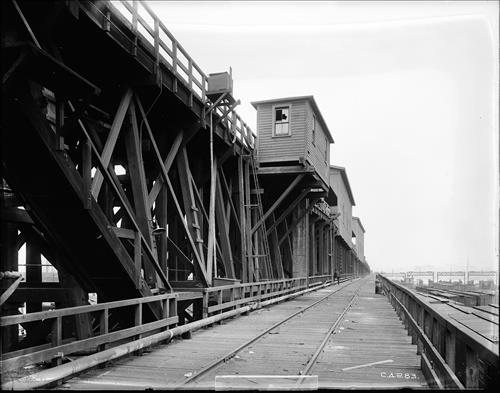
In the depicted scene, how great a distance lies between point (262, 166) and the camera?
2136cm

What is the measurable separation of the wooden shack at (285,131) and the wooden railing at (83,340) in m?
11.7

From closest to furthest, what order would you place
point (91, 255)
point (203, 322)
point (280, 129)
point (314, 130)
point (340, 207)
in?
1. point (91, 255)
2. point (203, 322)
3. point (280, 129)
4. point (314, 130)
5. point (340, 207)

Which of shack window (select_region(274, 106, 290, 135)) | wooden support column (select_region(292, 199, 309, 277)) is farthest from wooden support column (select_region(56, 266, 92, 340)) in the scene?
wooden support column (select_region(292, 199, 309, 277))

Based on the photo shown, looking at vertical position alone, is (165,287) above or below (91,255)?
below

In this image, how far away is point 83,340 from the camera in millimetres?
6629

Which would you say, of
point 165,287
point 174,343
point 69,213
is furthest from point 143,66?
point 174,343

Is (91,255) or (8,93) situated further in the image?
(91,255)

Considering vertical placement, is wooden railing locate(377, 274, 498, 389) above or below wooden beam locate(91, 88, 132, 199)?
below

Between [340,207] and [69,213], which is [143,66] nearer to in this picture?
[69,213]

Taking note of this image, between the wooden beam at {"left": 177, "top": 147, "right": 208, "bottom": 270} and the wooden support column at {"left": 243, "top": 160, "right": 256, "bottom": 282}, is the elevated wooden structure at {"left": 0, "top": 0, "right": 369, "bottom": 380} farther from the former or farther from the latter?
the wooden support column at {"left": 243, "top": 160, "right": 256, "bottom": 282}

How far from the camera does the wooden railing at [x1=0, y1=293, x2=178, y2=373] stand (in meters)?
5.56

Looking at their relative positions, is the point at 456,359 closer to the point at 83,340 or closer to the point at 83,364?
the point at 83,364

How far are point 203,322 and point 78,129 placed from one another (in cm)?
537

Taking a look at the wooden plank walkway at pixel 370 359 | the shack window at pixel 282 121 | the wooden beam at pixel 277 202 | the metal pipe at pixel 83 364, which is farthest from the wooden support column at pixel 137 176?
the shack window at pixel 282 121
